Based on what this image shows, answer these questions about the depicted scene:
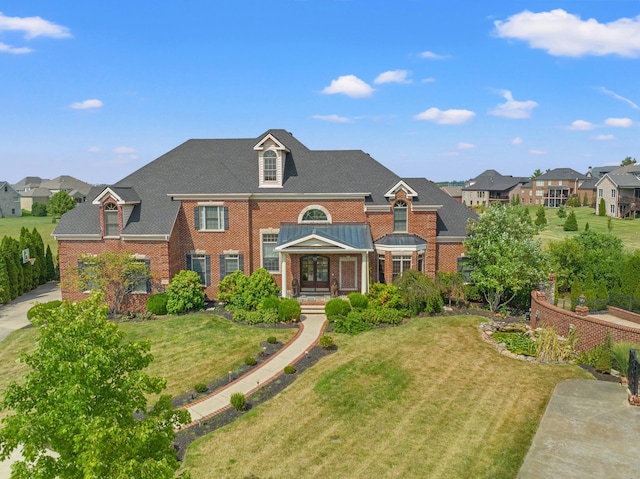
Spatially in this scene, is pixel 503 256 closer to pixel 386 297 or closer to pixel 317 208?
pixel 386 297

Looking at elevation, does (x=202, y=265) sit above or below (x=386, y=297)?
above

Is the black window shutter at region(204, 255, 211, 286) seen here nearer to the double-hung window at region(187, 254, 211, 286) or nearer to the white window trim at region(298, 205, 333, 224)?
the double-hung window at region(187, 254, 211, 286)

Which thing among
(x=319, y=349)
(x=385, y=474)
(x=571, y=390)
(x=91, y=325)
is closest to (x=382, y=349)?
(x=319, y=349)

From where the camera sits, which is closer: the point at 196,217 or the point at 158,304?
the point at 158,304

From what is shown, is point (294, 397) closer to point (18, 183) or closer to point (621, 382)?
point (621, 382)

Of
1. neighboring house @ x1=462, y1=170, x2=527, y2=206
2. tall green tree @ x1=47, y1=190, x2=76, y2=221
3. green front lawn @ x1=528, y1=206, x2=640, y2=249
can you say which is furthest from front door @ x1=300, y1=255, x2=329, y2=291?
neighboring house @ x1=462, y1=170, x2=527, y2=206

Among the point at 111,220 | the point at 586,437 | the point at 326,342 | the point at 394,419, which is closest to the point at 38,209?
the point at 111,220
